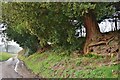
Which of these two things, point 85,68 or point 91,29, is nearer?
point 85,68

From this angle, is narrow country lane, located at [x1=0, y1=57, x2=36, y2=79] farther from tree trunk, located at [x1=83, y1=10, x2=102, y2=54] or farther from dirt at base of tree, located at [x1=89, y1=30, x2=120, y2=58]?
dirt at base of tree, located at [x1=89, y1=30, x2=120, y2=58]

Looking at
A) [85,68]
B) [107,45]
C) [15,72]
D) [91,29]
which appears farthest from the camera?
[15,72]

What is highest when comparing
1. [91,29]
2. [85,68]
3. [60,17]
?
[60,17]

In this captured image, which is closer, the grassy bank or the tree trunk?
the grassy bank

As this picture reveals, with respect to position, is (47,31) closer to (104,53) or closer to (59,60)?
(59,60)

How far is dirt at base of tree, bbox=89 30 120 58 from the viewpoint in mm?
9444

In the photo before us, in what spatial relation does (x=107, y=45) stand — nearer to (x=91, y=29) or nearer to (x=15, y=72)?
(x=91, y=29)

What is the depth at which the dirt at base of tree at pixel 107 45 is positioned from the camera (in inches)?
372

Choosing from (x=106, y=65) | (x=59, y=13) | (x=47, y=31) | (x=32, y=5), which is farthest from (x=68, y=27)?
(x=106, y=65)

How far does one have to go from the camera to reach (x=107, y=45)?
9.99 meters

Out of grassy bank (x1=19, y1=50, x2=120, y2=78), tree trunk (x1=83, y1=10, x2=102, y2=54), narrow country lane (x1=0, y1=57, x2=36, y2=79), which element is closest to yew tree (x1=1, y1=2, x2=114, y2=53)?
tree trunk (x1=83, y1=10, x2=102, y2=54)

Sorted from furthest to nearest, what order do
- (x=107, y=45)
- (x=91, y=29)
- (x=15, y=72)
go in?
(x=15, y=72) < (x=91, y=29) < (x=107, y=45)

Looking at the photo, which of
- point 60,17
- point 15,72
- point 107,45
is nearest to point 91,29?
point 107,45

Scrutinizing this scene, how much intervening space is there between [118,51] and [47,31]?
4.14 metres
